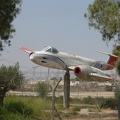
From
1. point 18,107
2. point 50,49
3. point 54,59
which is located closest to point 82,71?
point 54,59

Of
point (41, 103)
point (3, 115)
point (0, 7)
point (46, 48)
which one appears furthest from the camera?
point (46, 48)

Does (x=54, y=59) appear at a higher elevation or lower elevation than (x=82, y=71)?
higher

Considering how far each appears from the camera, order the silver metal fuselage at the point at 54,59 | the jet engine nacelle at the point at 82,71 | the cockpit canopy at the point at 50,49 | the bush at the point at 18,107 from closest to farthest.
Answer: the bush at the point at 18,107 → the jet engine nacelle at the point at 82,71 → the silver metal fuselage at the point at 54,59 → the cockpit canopy at the point at 50,49

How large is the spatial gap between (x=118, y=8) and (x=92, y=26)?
309cm

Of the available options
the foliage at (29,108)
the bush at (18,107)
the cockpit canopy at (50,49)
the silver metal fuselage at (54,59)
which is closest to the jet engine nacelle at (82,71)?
the silver metal fuselage at (54,59)

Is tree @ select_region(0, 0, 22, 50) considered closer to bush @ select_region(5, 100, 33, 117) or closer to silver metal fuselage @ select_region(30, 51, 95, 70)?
bush @ select_region(5, 100, 33, 117)

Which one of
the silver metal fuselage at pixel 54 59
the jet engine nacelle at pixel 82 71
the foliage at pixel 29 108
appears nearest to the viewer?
the foliage at pixel 29 108

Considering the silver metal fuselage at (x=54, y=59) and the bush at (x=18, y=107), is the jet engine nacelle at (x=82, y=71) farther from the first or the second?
the bush at (x=18, y=107)

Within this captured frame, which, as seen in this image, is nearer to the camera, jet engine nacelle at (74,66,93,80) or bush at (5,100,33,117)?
bush at (5,100,33,117)

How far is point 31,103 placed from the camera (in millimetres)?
18047

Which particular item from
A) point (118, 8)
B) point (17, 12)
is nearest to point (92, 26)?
point (118, 8)

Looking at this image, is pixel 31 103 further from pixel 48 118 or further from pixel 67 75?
pixel 67 75

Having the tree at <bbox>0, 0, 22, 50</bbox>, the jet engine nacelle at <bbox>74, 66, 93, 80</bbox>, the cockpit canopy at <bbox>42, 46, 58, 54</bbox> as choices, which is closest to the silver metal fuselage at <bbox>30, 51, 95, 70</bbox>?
the cockpit canopy at <bbox>42, 46, 58, 54</bbox>

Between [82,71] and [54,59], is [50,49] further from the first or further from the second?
[82,71]
